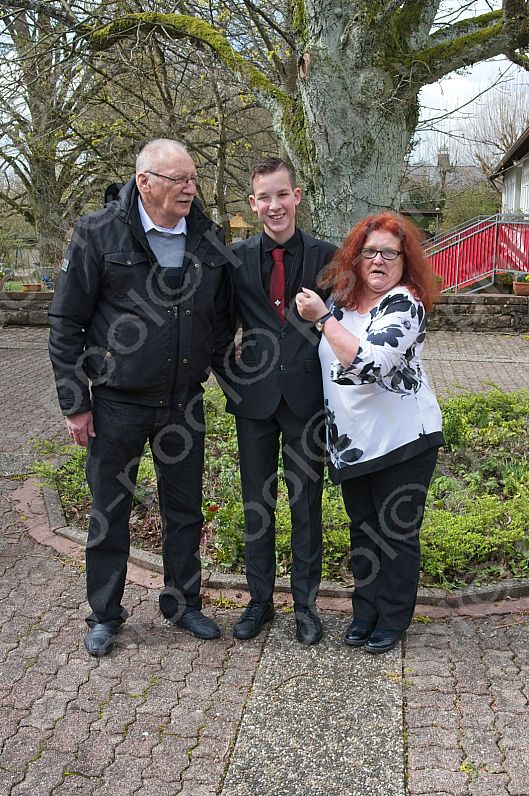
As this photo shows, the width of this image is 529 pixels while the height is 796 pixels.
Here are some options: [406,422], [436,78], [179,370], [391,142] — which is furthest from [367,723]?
[436,78]

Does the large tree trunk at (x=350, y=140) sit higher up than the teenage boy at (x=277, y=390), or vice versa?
the large tree trunk at (x=350, y=140)

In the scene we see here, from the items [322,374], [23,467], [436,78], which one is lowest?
[23,467]

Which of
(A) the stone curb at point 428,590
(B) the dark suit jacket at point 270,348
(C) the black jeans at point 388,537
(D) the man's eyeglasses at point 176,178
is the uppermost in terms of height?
(D) the man's eyeglasses at point 176,178

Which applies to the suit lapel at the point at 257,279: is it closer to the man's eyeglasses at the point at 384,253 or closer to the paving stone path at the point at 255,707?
the man's eyeglasses at the point at 384,253

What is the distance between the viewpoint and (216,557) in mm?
4543

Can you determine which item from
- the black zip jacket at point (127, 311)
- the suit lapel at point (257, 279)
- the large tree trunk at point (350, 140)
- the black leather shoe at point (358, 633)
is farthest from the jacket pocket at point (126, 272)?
the large tree trunk at point (350, 140)

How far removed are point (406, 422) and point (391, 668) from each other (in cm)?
107

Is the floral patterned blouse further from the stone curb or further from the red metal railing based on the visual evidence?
the red metal railing

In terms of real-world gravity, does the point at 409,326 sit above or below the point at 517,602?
above

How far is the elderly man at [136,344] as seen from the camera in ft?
11.2

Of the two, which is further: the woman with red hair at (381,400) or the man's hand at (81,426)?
the man's hand at (81,426)

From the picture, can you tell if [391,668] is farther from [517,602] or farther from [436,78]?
[436,78]

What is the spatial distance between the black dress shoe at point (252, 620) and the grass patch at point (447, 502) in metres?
0.56

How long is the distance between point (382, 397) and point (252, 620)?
126 centimetres
